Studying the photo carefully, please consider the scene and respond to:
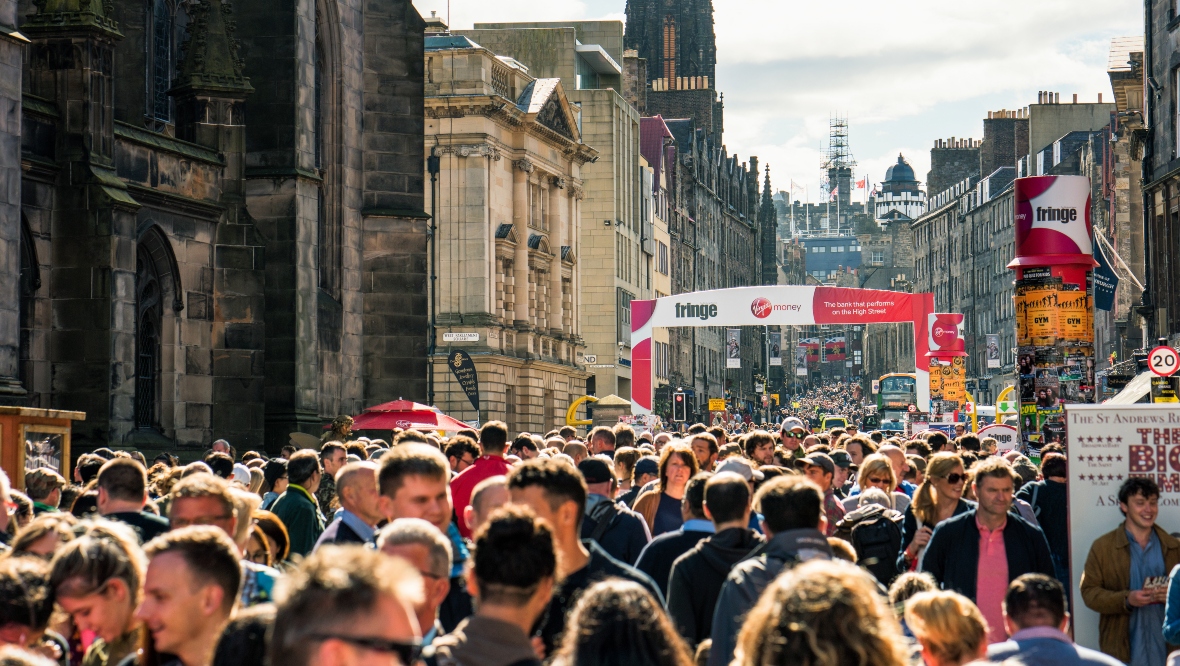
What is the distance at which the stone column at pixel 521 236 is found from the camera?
5388 centimetres

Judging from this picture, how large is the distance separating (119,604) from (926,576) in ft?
9.63

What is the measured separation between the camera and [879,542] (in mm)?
9781

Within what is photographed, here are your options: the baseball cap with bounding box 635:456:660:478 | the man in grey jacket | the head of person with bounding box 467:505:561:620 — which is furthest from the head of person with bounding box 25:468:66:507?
the head of person with bounding box 467:505:561:620

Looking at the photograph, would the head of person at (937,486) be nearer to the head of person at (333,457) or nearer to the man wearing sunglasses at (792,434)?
the head of person at (333,457)

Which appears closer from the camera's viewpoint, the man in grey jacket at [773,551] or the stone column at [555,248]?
the man in grey jacket at [773,551]

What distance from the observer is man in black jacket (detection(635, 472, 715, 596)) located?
7.70m

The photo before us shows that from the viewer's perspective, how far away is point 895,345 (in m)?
159

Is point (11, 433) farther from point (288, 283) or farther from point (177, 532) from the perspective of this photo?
point (288, 283)

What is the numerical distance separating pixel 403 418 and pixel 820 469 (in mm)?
14779

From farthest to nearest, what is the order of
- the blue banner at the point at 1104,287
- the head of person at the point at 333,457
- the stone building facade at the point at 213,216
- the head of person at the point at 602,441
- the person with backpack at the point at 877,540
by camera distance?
the blue banner at the point at 1104,287, the stone building facade at the point at 213,216, the head of person at the point at 602,441, the head of person at the point at 333,457, the person with backpack at the point at 877,540

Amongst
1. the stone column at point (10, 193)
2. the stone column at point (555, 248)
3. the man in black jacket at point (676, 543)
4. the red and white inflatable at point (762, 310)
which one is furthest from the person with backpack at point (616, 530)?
the stone column at point (555, 248)

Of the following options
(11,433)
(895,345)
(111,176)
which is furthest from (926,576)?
(895,345)

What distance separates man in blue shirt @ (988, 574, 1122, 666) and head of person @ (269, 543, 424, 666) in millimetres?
3090

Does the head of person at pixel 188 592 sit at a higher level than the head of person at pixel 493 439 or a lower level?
lower
